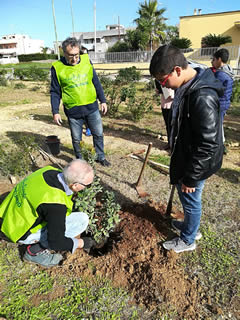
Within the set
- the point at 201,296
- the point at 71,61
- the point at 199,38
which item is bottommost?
the point at 201,296

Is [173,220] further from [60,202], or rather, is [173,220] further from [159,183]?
[60,202]

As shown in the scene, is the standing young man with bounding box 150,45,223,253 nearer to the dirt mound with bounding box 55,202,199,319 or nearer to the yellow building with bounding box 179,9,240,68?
the dirt mound with bounding box 55,202,199,319

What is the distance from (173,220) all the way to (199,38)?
2524 cm

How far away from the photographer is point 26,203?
1.88 meters

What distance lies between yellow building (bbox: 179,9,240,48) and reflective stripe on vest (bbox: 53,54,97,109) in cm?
2357

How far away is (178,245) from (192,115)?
143 centimetres

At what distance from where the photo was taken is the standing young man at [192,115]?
1.59 metres

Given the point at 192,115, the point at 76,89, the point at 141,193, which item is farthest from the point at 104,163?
the point at 192,115

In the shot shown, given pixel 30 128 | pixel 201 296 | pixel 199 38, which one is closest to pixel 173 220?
pixel 201 296

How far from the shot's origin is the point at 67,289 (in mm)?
2088

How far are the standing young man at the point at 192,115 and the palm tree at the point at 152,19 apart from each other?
31.2 meters

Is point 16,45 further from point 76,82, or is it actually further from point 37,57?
point 76,82

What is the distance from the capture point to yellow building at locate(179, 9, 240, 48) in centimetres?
2214

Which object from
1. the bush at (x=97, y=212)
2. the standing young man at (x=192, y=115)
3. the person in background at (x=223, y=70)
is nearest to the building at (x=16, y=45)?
the person in background at (x=223, y=70)
